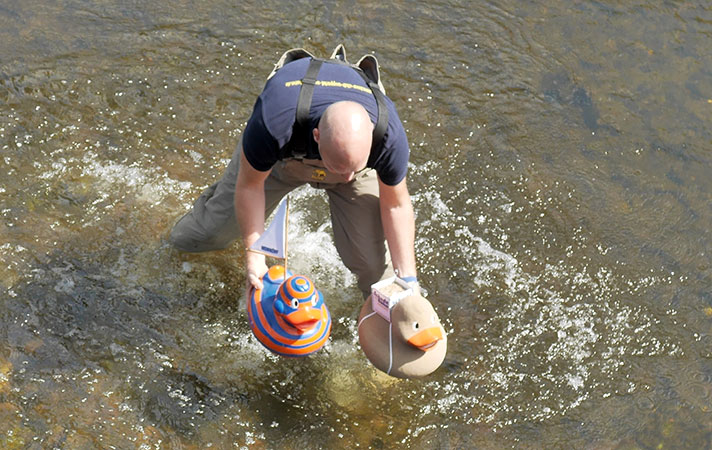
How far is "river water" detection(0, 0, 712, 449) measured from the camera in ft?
13.9

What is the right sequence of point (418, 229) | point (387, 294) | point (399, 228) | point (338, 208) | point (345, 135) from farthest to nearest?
point (418, 229), point (338, 208), point (399, 228), point (387, 294), point (345, 135)

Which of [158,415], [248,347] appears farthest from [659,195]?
[158,415]

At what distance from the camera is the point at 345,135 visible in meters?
3.14

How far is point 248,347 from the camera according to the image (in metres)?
4.46

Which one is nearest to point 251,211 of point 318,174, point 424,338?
point 318,174

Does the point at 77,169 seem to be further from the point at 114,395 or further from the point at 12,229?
the point at 114,395

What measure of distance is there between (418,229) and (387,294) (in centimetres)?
168

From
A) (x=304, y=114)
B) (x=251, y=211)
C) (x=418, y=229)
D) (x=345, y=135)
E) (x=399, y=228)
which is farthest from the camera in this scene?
(x=418, y=229)

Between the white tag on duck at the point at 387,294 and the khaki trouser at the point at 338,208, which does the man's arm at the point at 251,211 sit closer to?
the khaki trouser at the point at 338,208

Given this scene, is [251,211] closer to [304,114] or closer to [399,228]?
[304,114]

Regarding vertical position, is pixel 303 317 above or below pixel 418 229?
above

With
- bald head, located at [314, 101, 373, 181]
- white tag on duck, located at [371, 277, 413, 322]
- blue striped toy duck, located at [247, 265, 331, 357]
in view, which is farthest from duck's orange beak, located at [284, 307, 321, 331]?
bald head, located at [314, 101, 373, 181]

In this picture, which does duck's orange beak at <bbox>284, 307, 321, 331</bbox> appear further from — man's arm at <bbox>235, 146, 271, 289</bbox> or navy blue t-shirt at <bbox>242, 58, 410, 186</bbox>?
navy blue t-shirt at <bbox>242, 58, 410, 186</bbox>

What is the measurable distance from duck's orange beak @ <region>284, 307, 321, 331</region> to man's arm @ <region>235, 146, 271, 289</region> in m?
0.29
